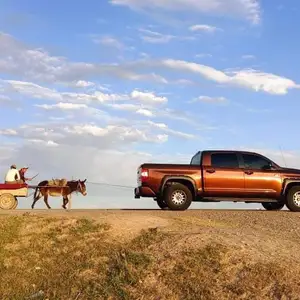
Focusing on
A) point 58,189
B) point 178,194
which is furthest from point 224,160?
point 58,189

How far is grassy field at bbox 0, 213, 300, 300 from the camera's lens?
9.08 meters

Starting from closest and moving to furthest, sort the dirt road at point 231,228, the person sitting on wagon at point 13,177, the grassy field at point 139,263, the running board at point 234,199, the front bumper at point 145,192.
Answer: the grassy field at point 139,263 → the dirt road at point 231,228 → the front bumper at point 145,192 → the running board at point 234,199 → the person sitting on wagon at point 13,177

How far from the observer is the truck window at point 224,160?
18094 millimetres

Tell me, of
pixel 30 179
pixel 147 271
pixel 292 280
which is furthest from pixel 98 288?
pixel 30 179

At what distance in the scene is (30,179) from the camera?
861 inches

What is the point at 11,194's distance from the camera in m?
20.5

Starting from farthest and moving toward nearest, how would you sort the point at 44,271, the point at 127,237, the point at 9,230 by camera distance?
the point at 9,230, the point at 127,237, the point at 44,271

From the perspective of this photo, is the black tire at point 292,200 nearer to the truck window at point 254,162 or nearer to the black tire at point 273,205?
the black tire at point 273,205

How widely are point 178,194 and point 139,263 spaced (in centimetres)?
758

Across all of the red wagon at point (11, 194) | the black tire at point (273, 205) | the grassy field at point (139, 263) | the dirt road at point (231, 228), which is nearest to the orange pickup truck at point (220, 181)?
the black tire at point (273, 205)

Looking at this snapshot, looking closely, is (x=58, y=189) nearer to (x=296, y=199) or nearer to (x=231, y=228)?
(x=296, y=199)

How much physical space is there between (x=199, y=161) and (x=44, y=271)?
873 centimetres

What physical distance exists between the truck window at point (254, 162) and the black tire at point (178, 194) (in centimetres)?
229

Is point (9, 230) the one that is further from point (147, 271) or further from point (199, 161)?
point (199, 161)
